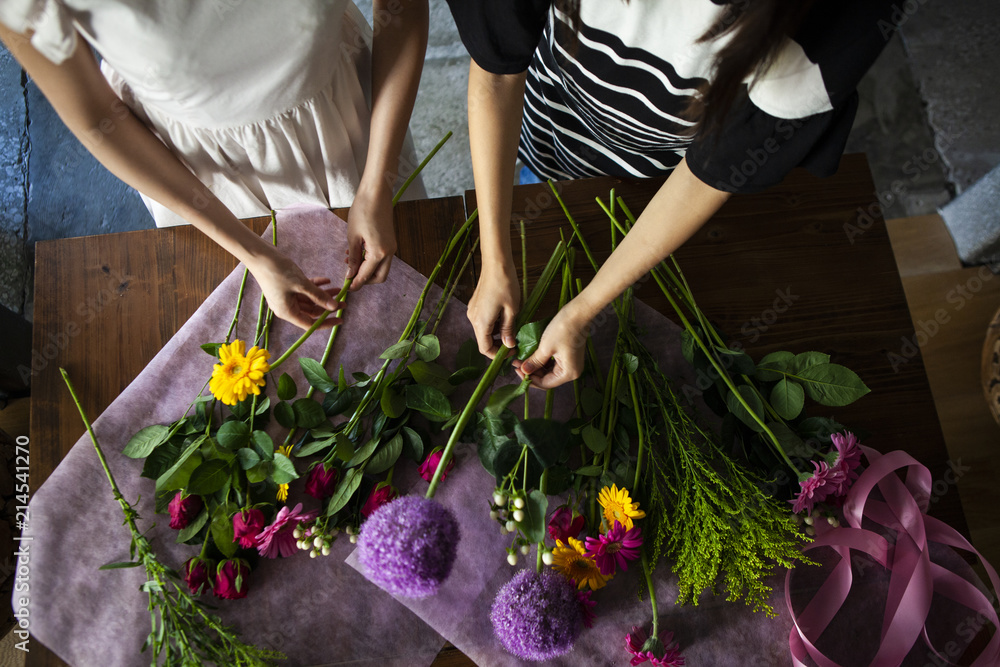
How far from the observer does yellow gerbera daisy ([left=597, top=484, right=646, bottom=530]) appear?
1.95 feet

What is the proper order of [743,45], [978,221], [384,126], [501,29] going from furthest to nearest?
[978,221] < [384,126] < [501,29] < [743,45]

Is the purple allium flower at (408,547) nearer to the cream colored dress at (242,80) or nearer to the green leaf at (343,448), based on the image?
the green leaf at (343,448)

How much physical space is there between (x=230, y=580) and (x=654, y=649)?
47 cm

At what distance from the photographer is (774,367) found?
0.71 m

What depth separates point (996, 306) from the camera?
1484 millimetres

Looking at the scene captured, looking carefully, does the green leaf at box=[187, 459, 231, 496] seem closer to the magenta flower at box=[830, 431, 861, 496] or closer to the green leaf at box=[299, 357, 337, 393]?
the green leaf at box=[299, 357, 337, 393]

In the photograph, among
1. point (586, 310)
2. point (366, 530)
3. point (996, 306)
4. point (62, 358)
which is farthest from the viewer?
point (996, 306)

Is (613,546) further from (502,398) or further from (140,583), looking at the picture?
(140,583)

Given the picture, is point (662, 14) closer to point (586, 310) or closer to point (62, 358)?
point (586, 310)

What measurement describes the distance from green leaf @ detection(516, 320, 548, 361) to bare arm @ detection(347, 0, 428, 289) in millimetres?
204

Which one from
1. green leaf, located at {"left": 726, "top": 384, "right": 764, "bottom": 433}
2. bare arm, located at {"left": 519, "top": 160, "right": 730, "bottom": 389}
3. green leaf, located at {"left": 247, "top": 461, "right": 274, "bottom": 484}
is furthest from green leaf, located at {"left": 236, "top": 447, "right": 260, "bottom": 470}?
green leaf, located at {"left": 726, "top": 384, "right": 764, "bottom": 433}

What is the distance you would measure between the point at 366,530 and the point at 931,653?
0.67 metres

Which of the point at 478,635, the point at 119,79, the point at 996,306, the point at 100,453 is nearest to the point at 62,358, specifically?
the point at 100,453

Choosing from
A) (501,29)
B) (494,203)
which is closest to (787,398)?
(494,203)
